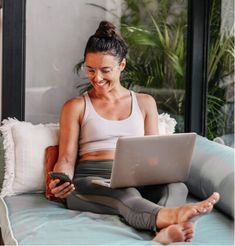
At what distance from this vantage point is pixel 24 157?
2393 mm

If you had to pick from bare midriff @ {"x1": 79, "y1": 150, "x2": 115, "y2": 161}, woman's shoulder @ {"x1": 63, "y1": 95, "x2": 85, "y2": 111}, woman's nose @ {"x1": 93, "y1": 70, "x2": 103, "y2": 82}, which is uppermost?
woman's nose @ {"x1": 93, "y1": 70, "x2": 103, "y2": 82}

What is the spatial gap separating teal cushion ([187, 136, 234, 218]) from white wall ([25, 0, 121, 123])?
→ 847mm

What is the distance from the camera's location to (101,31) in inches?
92.5

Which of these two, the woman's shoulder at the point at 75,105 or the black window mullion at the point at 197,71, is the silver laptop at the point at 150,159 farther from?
the black window mullion at the point at 197,71

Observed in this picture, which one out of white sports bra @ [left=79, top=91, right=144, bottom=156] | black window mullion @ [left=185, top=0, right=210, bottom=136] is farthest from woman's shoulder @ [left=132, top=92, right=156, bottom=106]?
black window mullion @ [left=185, top=0, right=210, bottom=136]

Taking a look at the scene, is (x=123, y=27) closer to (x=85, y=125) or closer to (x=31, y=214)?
(x=85, y=125)

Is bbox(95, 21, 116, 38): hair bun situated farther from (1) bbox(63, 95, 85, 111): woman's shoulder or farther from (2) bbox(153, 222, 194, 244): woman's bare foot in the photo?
(2) bbox(153, 222, 194, 244): woman's bare foot

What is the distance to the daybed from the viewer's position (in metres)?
1.76

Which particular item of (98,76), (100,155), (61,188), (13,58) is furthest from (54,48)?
(61,188)

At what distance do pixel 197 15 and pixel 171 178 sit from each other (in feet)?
4.24

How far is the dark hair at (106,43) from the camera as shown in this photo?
228 cm

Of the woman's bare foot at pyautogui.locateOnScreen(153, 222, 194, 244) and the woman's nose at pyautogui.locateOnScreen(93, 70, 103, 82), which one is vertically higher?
the woman's nose at pyautogui.locateOnScreen(93, 70, 103, 82)

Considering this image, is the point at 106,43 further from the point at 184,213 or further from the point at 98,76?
the point at 184,213

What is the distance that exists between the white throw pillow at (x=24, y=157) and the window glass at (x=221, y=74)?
100 centimetres
